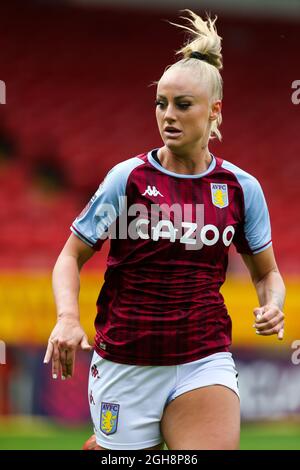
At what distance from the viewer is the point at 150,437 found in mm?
3832

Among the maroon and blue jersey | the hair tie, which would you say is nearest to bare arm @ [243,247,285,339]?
the maroon and blue jersey

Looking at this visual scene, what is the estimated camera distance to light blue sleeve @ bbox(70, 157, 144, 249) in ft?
12.6

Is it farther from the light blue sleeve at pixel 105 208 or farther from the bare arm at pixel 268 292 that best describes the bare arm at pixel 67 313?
the bare arm at pixel 268 292

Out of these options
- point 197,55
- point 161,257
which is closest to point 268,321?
point 161,257

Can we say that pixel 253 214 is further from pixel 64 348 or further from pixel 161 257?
pixel 64 348

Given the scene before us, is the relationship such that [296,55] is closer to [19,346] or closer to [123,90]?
[123,90]

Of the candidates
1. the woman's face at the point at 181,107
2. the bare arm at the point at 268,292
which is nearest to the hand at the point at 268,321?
the bare arm at the point at 268,292

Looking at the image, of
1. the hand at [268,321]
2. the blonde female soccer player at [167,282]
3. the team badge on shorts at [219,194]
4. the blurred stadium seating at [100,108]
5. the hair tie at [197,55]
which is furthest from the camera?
the blurred stadium seating at [100,108]

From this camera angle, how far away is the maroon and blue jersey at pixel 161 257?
12.5ft

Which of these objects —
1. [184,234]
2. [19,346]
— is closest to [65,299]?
[184,234]

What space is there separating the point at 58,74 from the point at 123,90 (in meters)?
1.01

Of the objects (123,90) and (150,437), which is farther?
(123,90)

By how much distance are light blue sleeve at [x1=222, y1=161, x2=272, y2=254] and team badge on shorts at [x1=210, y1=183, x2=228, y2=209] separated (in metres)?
0.10

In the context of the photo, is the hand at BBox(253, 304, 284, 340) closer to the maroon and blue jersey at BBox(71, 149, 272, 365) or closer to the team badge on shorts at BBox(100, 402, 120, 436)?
the maroon and blue jersey at BBox(71, 149, 272, 365)
